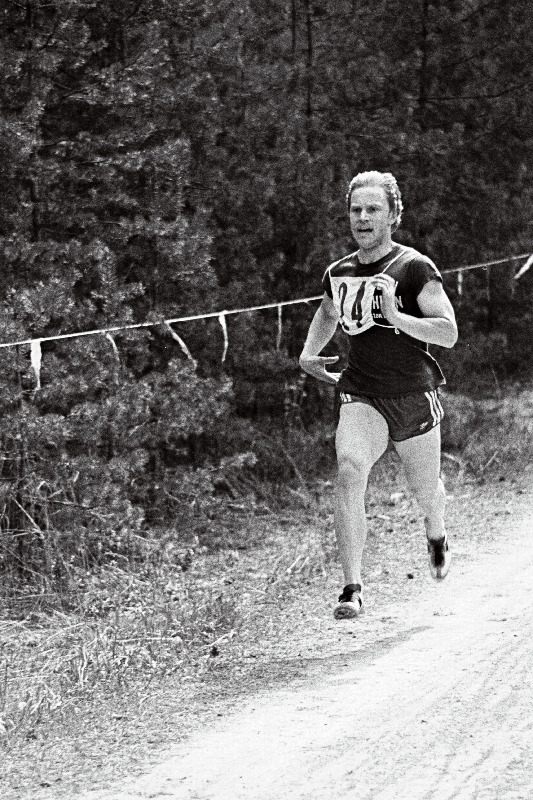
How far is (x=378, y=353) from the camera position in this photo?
6.70 m

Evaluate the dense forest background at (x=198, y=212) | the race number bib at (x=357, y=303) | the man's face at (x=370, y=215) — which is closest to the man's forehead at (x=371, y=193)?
the man's face at (x=370, y=215)

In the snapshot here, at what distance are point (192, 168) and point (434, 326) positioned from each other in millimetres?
4371

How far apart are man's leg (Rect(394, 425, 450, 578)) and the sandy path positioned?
0.39 meters

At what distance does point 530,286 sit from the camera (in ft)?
52.1

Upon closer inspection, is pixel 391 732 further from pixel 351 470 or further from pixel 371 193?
pixel 371 193

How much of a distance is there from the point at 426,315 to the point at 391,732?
214 cm

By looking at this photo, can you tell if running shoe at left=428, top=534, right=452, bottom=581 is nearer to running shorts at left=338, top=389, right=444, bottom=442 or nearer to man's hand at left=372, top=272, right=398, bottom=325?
running shorts at left=338, top=389, right=444, bottom=442

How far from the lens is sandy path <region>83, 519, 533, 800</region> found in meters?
4.53

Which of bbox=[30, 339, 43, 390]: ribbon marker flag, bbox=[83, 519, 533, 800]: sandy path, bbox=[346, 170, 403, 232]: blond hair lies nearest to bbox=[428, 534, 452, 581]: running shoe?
bbox=[83, 519, 533, 800]: sandy path

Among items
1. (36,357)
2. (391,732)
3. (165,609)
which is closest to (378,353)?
(165,609)

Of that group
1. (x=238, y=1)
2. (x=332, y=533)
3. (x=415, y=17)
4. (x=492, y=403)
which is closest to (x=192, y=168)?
(x=238, y=1)

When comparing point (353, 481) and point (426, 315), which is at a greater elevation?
point (426, 315)

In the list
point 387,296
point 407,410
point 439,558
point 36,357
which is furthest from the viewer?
point 36,357

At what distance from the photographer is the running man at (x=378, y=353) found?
6.48m
